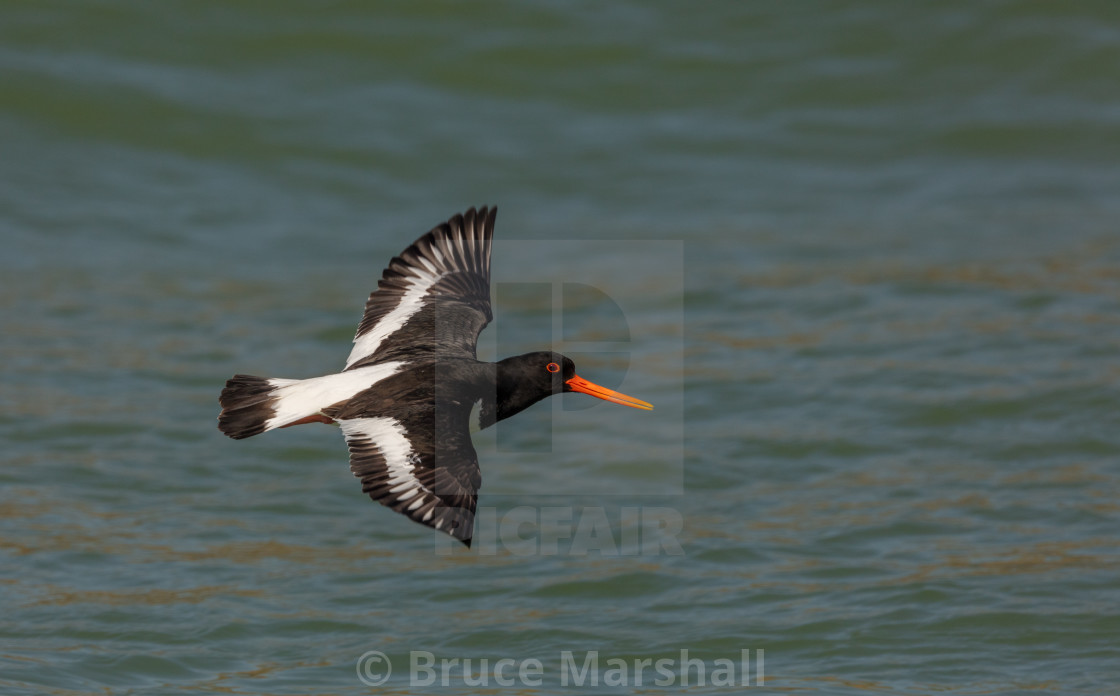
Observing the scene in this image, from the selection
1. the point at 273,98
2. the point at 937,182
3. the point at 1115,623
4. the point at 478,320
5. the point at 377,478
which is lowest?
the point at 1115,623

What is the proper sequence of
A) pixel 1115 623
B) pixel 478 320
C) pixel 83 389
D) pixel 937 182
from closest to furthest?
pixel 478 320, pixel 1115 623, pixel 83 389, pixel 937 182

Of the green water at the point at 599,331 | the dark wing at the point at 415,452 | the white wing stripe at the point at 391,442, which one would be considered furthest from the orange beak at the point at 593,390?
the green water at the point at 599,331

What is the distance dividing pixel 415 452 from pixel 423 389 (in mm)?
675

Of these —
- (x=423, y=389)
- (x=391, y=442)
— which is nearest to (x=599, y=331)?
(x=423, y=389)

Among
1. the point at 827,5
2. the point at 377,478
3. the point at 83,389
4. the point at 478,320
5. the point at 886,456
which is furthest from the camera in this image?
the point at 827,5

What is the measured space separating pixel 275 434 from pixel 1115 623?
6.22 metres

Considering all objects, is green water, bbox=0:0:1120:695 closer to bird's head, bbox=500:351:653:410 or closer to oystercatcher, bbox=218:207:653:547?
bird's head, bbox=500:351:653:410

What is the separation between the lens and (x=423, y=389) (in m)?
7.31

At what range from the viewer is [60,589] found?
924cm

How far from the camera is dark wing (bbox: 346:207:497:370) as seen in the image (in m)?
8.16

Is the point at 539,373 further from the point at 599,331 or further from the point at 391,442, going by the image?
the point at 599,331

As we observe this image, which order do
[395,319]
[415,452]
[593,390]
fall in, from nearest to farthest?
1. [415,452]
2. [593,390]
3. [395,319]

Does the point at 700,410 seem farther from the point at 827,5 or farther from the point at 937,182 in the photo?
the point at 827,5

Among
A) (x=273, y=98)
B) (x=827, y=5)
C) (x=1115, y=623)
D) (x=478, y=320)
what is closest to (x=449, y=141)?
(x=273, y=98)
